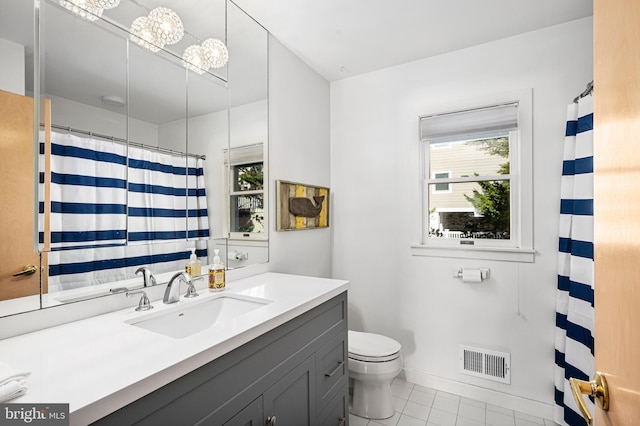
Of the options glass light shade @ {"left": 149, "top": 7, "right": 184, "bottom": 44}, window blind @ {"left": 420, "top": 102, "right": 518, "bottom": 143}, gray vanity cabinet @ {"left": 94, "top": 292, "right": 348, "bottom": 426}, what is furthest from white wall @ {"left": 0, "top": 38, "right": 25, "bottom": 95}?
window blind @ {"left": 420, "top": 102, "right": 518, "bottom": 143}

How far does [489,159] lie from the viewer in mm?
2285

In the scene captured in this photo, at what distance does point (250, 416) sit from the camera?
3.51 ft

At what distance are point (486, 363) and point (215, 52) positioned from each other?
103 inches

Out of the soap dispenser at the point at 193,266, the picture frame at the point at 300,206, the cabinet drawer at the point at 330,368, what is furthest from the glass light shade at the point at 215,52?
the cabinet drawer at the point at 330,368

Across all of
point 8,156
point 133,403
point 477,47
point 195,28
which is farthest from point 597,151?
point 477,47

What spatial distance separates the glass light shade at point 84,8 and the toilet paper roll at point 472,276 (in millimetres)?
2429

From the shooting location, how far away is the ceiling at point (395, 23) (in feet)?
5.99

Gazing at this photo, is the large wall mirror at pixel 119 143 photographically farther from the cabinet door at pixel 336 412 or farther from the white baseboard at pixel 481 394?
the white baseboard at pixel 481 394

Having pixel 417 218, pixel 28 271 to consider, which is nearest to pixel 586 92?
pixel 417 218

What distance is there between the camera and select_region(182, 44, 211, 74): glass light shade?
163cm

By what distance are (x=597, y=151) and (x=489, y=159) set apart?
170 cm

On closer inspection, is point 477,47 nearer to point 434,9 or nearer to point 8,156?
point 434,9

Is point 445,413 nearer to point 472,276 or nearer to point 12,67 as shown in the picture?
point 472,276

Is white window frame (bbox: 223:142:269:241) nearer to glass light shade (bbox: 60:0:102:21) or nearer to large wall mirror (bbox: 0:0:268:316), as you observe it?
large wall mirror (bbox: 0:0:268:316)
